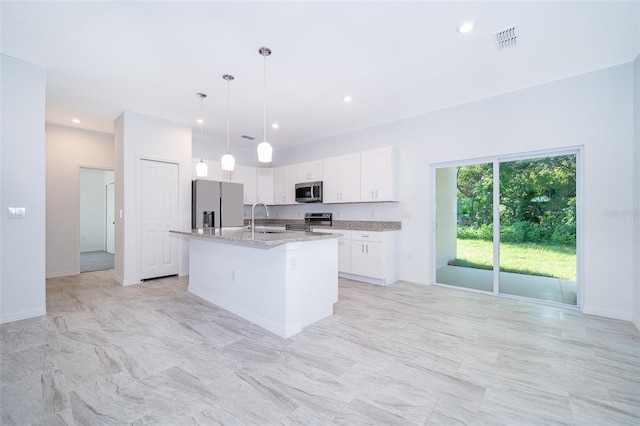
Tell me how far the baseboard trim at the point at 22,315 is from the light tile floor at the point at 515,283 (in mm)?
5296

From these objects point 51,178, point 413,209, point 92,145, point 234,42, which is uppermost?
point 234,42

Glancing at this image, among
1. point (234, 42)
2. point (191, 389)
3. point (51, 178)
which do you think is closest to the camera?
point (191, 389)

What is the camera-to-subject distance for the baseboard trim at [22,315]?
2835 millimetres

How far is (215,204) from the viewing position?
17.1 ft

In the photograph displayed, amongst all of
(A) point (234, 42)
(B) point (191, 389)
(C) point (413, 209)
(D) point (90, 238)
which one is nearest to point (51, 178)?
(D) point (90, 238)

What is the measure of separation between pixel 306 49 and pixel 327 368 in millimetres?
2913

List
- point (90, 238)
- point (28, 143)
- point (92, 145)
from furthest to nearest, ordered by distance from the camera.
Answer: point (90, 238) → point (92, 145) → point (28, 143)

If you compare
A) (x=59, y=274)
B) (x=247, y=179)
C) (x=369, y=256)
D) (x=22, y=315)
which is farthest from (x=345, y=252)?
(x=59, y=274)

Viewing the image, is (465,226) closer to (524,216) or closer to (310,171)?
(524,216)

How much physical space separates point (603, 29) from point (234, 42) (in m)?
3.39

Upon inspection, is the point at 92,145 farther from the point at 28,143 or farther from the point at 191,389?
the point at 191,389

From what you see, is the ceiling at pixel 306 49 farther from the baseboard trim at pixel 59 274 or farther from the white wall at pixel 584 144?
the baseboard trim at pixel 59 274

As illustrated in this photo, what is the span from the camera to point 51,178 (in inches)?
192

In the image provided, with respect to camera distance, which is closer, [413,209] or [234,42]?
[234,42]
